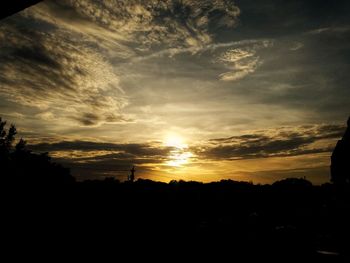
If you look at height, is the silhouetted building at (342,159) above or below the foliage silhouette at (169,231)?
above

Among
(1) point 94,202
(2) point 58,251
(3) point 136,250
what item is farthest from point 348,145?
(1) point 94,202

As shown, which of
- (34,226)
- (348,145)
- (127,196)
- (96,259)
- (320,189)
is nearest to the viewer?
(96,259)

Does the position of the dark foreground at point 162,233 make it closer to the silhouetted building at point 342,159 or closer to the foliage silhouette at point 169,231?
the foliage silhouette at point 169,231

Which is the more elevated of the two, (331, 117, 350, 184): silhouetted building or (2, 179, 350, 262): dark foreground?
(331, 117, 350, 184): silhouetted building

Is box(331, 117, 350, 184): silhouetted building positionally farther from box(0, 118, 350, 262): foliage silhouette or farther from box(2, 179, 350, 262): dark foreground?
box(2, 179, 350, 262): dark foreground

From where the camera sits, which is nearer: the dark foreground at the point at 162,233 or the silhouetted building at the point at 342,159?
the dark foreground at the point at 162,233

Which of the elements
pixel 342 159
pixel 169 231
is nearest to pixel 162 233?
pixel 169 231

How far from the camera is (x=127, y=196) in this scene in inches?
971

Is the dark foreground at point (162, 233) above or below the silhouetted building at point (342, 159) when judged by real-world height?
below

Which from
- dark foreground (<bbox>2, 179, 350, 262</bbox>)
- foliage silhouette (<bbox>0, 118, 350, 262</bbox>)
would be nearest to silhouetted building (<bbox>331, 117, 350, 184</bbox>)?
foliage silhouette (<bbox>0, 118, 350, 262</bbox>)

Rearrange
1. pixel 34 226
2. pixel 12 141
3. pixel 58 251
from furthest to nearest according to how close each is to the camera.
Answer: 1. pixel 12 141
2. pixel 34 226
3. pixel 58 251

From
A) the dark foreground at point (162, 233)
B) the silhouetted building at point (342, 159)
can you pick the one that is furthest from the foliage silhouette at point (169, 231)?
the silhouetted building at point (342, 159)

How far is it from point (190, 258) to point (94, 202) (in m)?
13.5

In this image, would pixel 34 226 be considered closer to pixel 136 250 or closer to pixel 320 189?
pixel 136 250
